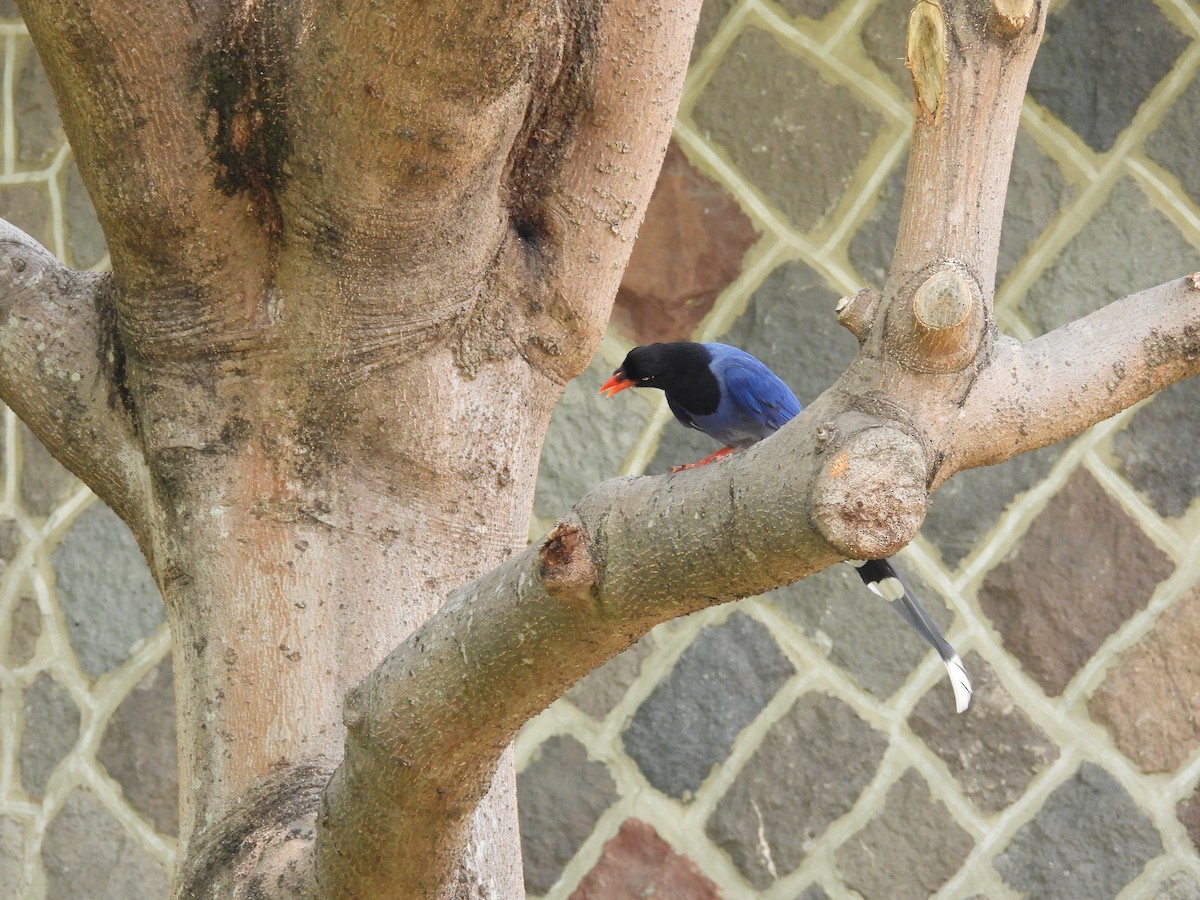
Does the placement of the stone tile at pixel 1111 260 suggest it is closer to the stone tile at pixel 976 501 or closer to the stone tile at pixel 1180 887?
the stone tile at pixel 976 501

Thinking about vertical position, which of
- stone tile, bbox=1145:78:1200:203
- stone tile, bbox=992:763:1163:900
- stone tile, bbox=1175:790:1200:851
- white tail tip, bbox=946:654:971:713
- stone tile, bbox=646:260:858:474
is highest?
stone tile, bbox=1145:78:1200:203

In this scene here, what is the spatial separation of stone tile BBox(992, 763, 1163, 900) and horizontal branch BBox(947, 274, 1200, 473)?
1954 millimetres

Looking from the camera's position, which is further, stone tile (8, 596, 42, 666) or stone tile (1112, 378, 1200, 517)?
stone tile (8, 596, 42, 666)

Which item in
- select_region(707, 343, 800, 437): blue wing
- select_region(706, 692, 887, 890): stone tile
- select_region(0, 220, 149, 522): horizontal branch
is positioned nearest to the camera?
select_region(0, 220, 149, 522): horizontal branch

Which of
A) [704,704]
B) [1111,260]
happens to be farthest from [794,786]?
[1111,260]

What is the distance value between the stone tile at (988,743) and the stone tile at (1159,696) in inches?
5.8

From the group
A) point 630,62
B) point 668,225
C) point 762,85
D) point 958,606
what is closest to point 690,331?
point 668,225

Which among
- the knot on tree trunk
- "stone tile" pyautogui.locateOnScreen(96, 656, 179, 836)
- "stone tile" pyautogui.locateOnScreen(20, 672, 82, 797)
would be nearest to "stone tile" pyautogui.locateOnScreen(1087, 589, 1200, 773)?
"stone tile" pyautogui.locateOnScreen(96, 656, 179, 836)

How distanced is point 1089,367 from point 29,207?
287 centimetres

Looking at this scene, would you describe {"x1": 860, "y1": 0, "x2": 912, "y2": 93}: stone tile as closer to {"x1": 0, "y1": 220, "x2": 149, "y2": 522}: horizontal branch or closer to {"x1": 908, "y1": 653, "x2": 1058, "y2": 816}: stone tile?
{"x1": 908, "y1": 653, "x2": 1058, "y2": 816}: stone tile

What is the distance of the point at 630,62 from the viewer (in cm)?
154

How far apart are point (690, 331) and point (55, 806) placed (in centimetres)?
183

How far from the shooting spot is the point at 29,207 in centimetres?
324

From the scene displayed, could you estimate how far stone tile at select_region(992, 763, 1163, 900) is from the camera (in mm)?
2756
